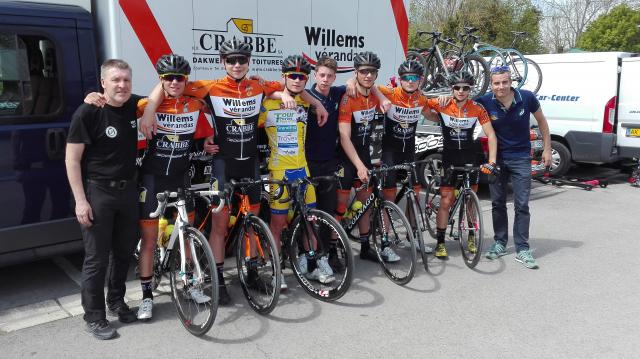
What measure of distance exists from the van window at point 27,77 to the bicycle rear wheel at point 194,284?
62.9 inches

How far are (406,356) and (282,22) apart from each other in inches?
137

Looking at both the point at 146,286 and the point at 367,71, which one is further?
the point at 367,71

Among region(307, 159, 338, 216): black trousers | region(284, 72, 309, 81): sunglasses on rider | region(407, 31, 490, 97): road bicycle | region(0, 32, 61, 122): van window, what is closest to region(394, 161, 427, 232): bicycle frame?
region(307, 159, 338, 216): black trousers

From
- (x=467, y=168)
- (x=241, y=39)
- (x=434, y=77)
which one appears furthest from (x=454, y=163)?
(x=434, y=77)

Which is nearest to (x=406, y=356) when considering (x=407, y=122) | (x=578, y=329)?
(x=578, y=329)

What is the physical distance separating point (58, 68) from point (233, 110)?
146 cm

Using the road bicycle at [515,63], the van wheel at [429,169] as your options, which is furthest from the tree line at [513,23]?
the van wheel at [429,169]

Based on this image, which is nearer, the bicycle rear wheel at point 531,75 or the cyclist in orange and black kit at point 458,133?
the cyclist in orange and black kit at point 458,133

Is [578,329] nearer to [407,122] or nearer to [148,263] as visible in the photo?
[407,122]

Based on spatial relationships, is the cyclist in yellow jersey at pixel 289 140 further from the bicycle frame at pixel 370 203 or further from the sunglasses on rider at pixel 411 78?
the sunglasses on rider at pixel 411 78

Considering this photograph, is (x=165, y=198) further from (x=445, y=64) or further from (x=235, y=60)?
(x=445, y=64)

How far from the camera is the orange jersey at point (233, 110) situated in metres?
4.12

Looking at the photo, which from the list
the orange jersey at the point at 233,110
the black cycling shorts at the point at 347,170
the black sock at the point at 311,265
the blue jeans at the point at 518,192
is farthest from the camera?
the blue jeans at the point at 518,192

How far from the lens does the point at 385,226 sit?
4977mm
